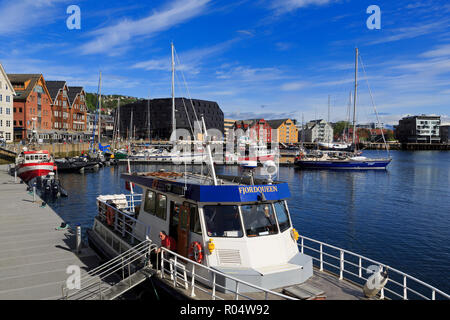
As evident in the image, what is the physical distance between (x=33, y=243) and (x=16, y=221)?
5261 mm

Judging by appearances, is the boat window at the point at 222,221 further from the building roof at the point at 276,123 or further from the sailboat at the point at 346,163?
the building roof at the point at 276,123

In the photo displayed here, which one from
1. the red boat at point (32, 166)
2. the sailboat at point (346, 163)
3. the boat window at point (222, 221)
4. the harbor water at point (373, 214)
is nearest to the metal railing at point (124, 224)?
the boat window at point (222, 221)

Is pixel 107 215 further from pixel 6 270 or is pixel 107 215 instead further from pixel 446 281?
pixel 446 281

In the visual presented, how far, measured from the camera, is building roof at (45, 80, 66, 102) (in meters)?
97.0

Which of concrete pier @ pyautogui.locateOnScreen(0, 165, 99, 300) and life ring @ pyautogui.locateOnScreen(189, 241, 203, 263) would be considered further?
concrete pier @ pyautogui.locateOnScreen(0, 165, 99, 300)

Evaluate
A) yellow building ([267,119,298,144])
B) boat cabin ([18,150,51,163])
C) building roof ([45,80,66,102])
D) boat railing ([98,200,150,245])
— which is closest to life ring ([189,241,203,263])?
boat railing ([98,200,150,245])


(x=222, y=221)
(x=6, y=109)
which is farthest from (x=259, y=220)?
(x=6, y=109)

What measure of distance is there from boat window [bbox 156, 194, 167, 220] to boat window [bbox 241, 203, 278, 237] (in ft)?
11.5

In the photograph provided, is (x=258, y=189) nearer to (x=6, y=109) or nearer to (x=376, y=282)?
(x=376, y=282)

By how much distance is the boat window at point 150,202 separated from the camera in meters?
13.6

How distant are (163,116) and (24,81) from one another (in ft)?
212

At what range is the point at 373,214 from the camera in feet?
115

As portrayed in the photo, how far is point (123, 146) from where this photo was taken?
10800 centimetres

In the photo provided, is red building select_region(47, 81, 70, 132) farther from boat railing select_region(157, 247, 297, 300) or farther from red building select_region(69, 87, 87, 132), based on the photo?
boat railing select_region(157, 247, 297, 300)
